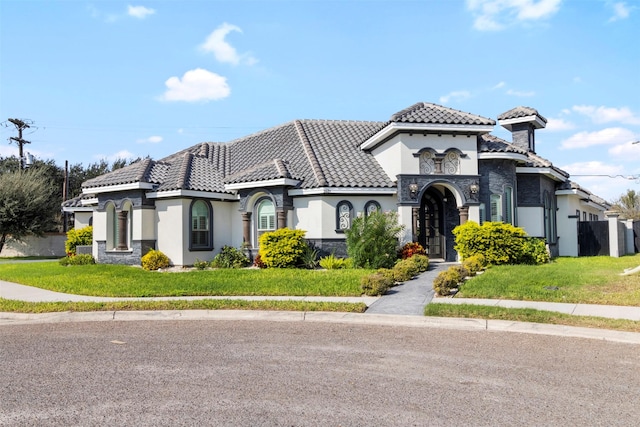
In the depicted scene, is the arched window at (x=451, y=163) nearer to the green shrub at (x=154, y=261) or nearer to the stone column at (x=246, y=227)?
the stone column at (x=246, y=227)

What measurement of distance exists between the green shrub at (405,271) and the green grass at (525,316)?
4.11 m

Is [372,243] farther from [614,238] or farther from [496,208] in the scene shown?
[614,238]

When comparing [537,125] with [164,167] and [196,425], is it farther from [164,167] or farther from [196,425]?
[196,425]

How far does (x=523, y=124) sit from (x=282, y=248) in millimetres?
15010

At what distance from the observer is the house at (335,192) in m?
20.1

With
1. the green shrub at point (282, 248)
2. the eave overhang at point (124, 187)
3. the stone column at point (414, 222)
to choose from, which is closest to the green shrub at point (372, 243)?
the green shrub at point (282, 248)

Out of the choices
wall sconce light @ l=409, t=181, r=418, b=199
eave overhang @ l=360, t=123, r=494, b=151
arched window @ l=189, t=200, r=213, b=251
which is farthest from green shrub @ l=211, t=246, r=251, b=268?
eave overhang @ l=360, t=123, r=494, b=151

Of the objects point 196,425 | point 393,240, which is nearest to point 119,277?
point 393,240

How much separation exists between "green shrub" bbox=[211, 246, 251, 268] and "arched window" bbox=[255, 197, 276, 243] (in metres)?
1.07

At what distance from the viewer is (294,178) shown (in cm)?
2044

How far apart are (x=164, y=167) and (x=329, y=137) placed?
7.76m

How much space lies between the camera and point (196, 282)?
14773mm

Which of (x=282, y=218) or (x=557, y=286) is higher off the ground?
(x=282, y=218)

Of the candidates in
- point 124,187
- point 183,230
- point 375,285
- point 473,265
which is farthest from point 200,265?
point 473,265
